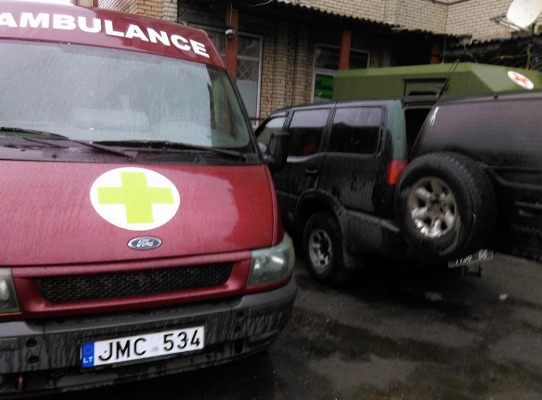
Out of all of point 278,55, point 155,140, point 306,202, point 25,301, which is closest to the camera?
point 25,301

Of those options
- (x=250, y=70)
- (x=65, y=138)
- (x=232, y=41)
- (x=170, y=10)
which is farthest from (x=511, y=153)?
(x=250, y=70)

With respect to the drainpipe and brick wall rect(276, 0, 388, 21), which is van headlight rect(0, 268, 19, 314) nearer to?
brick wall rect(276, 0, 388, 21)

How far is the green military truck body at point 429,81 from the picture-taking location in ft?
21.2

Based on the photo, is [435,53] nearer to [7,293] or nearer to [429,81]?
[429,81]

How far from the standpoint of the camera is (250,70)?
10.2 metres

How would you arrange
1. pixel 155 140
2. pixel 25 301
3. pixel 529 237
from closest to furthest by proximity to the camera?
pixel 25 301, pixel 155 140, pixel 529 237


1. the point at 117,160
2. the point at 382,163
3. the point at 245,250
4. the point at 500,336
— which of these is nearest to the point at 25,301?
the point at 117,160

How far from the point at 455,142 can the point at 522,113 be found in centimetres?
51

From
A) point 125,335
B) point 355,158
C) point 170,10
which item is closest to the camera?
point 125,335

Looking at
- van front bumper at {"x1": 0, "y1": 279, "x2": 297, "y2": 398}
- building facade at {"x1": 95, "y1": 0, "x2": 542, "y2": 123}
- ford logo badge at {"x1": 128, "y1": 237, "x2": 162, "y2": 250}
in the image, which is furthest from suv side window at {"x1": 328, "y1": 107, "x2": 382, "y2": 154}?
building facade at {"x1": 95, "y1": 0, "x2": 542, "y2": 123}

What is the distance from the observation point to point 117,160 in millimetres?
2381

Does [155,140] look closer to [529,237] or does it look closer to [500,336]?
Result: [529,237]

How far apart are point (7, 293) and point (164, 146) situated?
1.18m

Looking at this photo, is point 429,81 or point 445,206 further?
point 429,81
